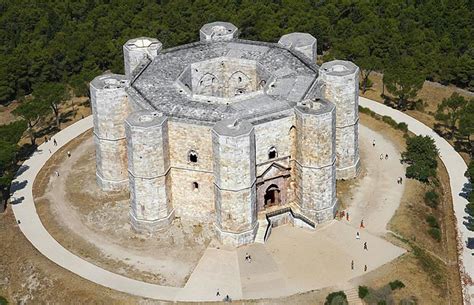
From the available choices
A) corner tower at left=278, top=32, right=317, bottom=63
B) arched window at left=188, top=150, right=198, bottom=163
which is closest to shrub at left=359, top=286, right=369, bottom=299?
arched window at left=188, top=150, right=198, bottom=163

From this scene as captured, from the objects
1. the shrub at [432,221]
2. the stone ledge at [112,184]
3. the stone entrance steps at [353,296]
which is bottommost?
the stone entrance steps at [353,296]

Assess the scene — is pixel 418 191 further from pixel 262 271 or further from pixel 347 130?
pixel 262 271

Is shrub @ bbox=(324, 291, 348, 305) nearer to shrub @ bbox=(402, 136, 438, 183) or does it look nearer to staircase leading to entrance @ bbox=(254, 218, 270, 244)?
staircase leading to entrance @ bbox=(254, 218, 270, 244)

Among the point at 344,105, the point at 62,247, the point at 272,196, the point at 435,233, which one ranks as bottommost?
the point at 435,233

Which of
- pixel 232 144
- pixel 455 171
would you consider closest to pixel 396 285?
pixel 232 144

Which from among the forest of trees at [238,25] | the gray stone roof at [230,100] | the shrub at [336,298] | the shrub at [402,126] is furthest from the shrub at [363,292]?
the forest of trees at [238,25]

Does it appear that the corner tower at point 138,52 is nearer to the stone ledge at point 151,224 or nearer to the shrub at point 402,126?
the stone ledge at point 151,224

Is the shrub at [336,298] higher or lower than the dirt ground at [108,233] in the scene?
lower

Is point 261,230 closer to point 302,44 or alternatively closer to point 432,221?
point 432,221
